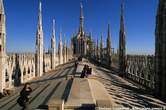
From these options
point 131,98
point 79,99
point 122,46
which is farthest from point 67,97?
point 122,46

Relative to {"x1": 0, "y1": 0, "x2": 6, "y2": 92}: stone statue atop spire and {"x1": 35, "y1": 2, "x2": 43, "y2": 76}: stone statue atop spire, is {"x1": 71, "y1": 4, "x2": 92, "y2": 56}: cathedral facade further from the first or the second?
{"x1": 0, "y1": 0, "x2": 6, "y2": 92}: stone statue atop spire

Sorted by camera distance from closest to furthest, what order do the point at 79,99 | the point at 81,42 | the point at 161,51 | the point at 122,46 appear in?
the point at 79,99 < the point at 161,51 < the point at 122,46 < the point at 81,42

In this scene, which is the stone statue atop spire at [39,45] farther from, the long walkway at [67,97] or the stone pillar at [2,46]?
the stone pillar at [2,46]

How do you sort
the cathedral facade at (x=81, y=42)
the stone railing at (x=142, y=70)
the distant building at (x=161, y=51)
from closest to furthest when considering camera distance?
the distant building at (x=161, y=51), the stone railing at (x=142, y=70), the cathedral facade at (x=81, y=42)

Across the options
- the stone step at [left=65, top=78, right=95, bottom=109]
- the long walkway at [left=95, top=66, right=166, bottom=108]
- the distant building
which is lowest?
the long walkway at [left=95, top=66, right=166, bottom=108]

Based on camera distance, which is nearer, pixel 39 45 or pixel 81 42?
pixel 39 45

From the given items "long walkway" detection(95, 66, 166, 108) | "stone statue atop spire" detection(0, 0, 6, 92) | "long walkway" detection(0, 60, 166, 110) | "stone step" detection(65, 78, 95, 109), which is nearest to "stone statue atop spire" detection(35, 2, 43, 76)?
"long walkway" detection(0, 60, 166, 110)

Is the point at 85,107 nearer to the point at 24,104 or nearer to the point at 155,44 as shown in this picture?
the point at 24,104

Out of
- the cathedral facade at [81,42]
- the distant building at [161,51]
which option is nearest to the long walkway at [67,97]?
the distant building at [161,51]

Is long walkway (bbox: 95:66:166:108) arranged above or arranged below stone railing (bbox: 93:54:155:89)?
below

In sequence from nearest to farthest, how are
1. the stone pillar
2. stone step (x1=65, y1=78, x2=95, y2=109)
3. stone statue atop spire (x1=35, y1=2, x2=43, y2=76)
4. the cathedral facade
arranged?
stone step (x1=65, y1=78, x2=95, y2=109) → the stone pillar → stone statue atop spire (x1=35, y1=2, x2=43, y2=76) → the cathedral facade

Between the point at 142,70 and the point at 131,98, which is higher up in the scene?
the point at 142,70

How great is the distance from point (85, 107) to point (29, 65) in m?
19.7

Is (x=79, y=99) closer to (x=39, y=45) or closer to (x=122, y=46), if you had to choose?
(x=39, y=45)
